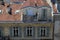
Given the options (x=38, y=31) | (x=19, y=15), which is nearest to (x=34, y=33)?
(x=38, y=31)

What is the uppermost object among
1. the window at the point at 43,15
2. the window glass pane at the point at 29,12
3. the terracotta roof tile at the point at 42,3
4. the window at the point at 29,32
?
the terracotta roof tile at the point at 42,3

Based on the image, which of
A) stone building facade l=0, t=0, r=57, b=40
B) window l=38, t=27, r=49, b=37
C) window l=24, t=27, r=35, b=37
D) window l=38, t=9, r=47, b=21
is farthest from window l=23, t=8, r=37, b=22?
window l=38, t=27, r=49, b=37

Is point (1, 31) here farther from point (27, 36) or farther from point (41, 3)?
point (41, 3)

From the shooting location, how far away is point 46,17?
88.1 feet

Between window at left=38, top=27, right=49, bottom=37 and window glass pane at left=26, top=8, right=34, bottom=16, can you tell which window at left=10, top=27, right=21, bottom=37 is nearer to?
window glass pane at left=26, top=8, right=34, bottom=16

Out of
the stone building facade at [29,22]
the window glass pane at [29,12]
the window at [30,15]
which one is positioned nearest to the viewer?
the stone building facade at [29,22]

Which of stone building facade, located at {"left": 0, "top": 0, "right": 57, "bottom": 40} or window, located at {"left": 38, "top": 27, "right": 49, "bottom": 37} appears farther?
window, located at {"left": 38, "top": 27, "right": 49, "bottom": 37}

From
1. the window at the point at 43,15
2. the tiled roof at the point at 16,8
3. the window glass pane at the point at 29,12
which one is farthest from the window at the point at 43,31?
the tiled roof at the point at 16,8

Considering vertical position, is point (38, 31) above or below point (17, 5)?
below

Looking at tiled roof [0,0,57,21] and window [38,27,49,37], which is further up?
tiled roof [0,0,57,21]

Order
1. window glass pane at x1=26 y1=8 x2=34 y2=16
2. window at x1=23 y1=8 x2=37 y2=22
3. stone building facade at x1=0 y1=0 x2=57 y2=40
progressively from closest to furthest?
stone building facade at x1=0 y1=0 x2=57 y2=40 → window at x1=23 y1=8 x2=37 y2=22 → window glass pane at x1=26 y1=8 x2=34 y2=16

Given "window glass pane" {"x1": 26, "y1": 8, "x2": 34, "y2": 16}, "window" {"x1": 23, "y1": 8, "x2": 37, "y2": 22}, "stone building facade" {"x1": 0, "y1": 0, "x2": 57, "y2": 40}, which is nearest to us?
"stone building facade" {"x1": 0, "y1": 0, "x2": 57, "y2": 40}

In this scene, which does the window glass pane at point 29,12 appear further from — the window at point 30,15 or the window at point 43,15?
the window at point 43,15

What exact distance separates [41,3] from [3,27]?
3.89 metres
